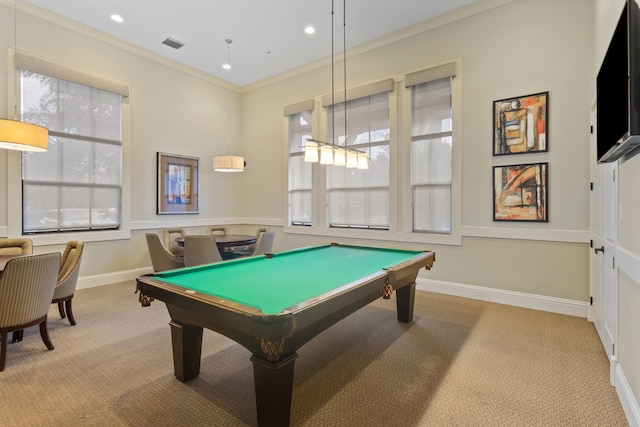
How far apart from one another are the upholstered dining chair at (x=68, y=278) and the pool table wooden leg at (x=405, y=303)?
342 centimetres

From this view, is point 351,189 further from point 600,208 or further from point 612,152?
point 612,152

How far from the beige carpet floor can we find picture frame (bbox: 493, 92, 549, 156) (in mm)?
2067

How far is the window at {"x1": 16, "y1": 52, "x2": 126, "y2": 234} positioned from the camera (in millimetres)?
4258

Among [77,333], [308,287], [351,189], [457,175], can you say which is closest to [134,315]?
[77,333]

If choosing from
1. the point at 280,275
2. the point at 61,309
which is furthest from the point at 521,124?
the point at 61,309

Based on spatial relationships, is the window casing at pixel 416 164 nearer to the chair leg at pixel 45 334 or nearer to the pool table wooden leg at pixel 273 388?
the pool table wooden leg at pixel 273 388

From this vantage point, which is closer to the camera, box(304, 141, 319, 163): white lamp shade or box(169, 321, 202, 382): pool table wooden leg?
box(169, 321, 202, 382): pool table wooden leg

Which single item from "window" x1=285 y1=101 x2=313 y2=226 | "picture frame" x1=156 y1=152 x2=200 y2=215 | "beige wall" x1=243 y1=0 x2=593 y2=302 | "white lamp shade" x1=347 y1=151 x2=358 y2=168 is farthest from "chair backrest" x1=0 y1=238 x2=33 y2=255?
"beige wall" x1=243 y1=0 x2=593 y2=302

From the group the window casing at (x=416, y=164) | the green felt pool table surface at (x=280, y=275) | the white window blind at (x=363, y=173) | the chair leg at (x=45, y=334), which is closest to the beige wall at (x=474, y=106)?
the window casing at (x=416, y=164)

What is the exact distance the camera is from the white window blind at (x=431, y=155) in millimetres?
4513

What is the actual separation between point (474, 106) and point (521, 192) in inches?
51.4

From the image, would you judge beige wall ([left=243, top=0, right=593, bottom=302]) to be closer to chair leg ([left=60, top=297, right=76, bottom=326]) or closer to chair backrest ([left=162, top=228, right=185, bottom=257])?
chair backrest ([left=162, top=228, right=185, bottom=257])

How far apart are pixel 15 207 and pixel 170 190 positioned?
2.13 m

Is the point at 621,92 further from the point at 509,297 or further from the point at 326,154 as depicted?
the point at 509,297
